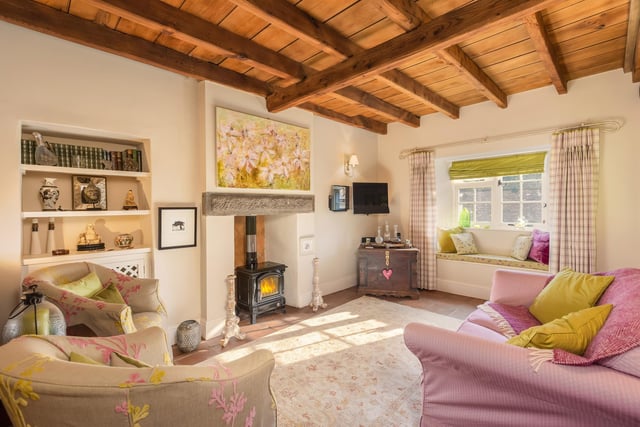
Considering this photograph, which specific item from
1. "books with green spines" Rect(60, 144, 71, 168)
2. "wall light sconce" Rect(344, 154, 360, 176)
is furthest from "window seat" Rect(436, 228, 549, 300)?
"books with green spines" Rect(60, 144, 71, 168)

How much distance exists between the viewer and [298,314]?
3639 millimetres

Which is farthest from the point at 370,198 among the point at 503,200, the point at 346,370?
the point at 346,370

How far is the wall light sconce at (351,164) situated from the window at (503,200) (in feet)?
5.80

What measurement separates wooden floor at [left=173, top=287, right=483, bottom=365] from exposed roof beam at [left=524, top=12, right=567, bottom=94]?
108 inches

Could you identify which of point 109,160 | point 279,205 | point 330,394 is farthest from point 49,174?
point 330,394

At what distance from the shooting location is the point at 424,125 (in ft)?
15.2

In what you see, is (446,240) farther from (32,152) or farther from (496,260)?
(32,152)

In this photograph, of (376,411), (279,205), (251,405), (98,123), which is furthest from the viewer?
(279,205)

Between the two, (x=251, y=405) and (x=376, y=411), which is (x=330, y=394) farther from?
(x=251, y=405)

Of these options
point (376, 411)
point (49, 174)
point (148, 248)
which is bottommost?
point (376, 411)

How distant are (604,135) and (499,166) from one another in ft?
4.00

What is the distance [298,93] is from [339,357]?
2.55m

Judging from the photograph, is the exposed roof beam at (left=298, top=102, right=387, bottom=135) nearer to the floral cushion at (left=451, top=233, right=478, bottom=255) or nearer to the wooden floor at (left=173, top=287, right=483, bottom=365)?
the floral cushion at (left=451, top=233, right=478, bottom=255)

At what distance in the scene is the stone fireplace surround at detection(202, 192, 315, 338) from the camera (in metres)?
3.11
